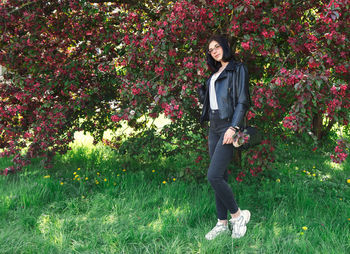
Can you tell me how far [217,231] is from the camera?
315 centimetres

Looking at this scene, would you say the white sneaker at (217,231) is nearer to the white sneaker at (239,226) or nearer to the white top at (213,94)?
the white sneaker at (239,226)

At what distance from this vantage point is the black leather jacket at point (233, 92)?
9.45ft

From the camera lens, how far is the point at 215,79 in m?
Answer: 3.10

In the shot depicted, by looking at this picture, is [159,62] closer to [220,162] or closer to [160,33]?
[160,33]

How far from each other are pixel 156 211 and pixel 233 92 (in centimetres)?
175

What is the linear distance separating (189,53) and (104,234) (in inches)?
90.8

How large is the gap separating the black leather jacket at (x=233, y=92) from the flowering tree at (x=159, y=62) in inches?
15.3

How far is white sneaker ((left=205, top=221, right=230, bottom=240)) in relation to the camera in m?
3.10

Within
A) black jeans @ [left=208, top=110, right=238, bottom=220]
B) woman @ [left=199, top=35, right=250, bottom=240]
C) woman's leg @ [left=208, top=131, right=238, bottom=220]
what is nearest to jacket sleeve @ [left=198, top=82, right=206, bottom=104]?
woman @ [left=199, top=35, right=250, bottom=240]

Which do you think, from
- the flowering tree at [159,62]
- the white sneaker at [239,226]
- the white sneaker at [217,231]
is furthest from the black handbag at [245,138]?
the white sneaker at [217,231]

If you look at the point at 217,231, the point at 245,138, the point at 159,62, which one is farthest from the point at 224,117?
the point at 217,231

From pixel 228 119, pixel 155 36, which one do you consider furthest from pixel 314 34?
pixel 155 36

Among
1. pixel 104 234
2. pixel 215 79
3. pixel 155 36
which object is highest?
pixel 155 36

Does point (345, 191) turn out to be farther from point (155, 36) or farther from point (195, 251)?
point (155, 36)
